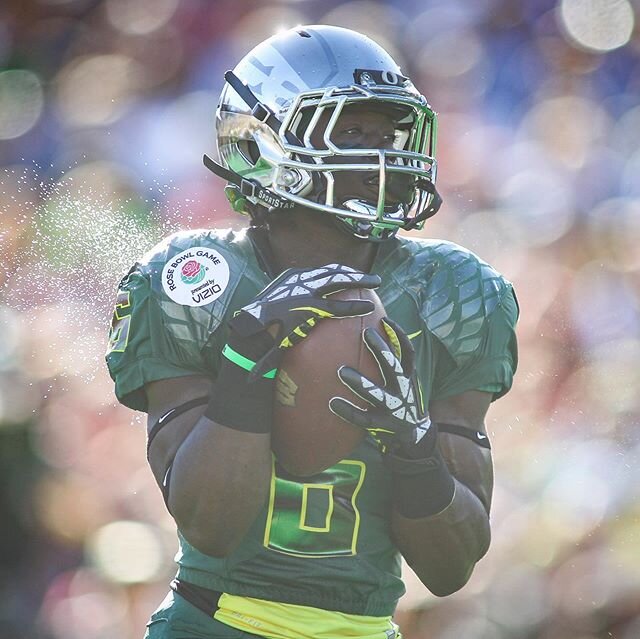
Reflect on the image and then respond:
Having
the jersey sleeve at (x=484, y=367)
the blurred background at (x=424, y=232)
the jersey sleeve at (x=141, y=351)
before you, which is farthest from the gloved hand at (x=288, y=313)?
the blurred background at (x=424, y=232)

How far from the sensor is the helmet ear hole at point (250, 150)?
7.08 feet

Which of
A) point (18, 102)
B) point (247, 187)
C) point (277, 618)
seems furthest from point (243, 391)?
point (18, 102)

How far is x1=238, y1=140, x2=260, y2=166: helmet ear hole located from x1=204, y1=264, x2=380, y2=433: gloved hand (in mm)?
416

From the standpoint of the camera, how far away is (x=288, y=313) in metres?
1.78

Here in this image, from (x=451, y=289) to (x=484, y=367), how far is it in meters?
0.15

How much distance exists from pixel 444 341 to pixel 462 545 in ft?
1.11

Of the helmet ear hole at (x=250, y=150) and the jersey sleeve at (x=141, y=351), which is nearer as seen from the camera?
the jersey sleeve at (x=141, y=351)

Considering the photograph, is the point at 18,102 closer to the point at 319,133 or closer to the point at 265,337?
the point at 319,133

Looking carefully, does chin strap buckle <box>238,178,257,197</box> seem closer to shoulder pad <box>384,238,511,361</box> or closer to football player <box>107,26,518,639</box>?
football player <box>107,26,518,639</box>

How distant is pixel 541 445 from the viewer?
453 centimetres

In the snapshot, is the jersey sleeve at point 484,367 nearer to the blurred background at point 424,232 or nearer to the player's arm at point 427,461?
the player's arm at point 427,461

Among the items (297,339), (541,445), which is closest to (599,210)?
(541,445)

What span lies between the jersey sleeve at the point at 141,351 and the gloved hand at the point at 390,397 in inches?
12.7

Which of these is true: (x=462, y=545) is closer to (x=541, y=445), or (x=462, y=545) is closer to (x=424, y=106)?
(x=424, y=106)
